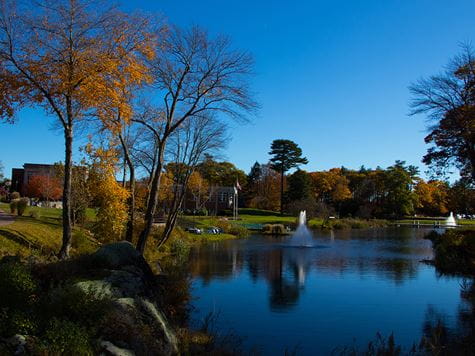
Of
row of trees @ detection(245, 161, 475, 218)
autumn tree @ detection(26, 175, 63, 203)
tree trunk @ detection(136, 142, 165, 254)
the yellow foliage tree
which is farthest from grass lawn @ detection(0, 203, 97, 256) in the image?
row of trees @ detection(245, 161, 475, 218)

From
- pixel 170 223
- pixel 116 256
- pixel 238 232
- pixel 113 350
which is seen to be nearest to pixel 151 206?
pixel 116 256

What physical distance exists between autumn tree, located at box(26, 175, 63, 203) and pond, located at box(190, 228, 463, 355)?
38.0m

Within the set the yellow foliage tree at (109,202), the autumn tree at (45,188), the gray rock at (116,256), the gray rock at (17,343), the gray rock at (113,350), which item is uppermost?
the autumn tree at (45,188)

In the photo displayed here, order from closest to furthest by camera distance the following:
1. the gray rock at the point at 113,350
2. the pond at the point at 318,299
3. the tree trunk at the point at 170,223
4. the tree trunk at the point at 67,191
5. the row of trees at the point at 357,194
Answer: the gray rock at the point at 113,350 < the pond at the point at 318,299 < the tree trunk at the point at 67,191 < the tree trunk at the point at 170,223 < the row of trees at the point at 357,194

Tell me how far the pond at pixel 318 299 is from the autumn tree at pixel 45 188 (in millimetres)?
38016

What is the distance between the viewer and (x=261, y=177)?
4139 inches

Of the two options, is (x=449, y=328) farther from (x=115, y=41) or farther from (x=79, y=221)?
(x=79, y=221)

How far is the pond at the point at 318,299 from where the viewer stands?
466 inches

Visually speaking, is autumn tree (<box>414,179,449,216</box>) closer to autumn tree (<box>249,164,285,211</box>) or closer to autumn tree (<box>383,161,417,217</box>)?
autumn tree (<box>383,161,417,217</box>)

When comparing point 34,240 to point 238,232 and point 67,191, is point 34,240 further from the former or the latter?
point 238,232

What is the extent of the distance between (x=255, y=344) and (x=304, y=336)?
4.68 ft

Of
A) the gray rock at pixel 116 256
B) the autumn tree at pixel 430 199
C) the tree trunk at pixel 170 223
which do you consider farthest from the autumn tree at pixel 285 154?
the gray rock at pixel 116 256

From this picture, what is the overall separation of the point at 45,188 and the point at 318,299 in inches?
2067

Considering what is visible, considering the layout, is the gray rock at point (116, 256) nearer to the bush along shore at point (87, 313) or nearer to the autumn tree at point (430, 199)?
the bush along shore at point (87, 313)
